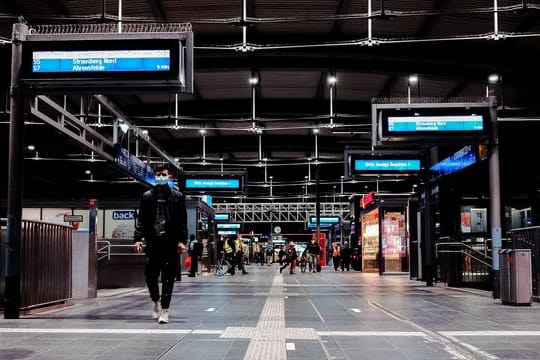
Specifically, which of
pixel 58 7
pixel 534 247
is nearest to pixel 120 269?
pixel 58 7

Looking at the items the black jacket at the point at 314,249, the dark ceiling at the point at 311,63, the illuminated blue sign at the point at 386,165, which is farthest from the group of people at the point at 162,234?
the black jacket at the point at 314,249

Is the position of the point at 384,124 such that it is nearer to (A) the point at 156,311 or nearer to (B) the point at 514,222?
(A) the point at 156,311

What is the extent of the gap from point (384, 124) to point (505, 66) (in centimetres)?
589

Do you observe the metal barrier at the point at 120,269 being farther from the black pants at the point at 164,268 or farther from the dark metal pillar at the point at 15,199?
the black pants at the point at 164,268

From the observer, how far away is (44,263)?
991 cm

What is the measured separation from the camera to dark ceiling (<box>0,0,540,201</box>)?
15352mm

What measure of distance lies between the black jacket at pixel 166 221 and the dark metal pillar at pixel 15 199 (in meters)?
1.78

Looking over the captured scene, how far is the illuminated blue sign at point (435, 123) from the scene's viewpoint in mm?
14398

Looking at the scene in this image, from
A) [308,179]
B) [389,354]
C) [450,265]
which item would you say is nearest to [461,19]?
[450,265]

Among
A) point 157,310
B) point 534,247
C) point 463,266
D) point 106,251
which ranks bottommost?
point 157,310

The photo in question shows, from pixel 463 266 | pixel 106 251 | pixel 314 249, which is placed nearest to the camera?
pixel 463 266

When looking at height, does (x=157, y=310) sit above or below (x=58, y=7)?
below

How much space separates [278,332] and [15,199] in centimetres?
389

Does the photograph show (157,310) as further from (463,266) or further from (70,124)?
(463,266)
